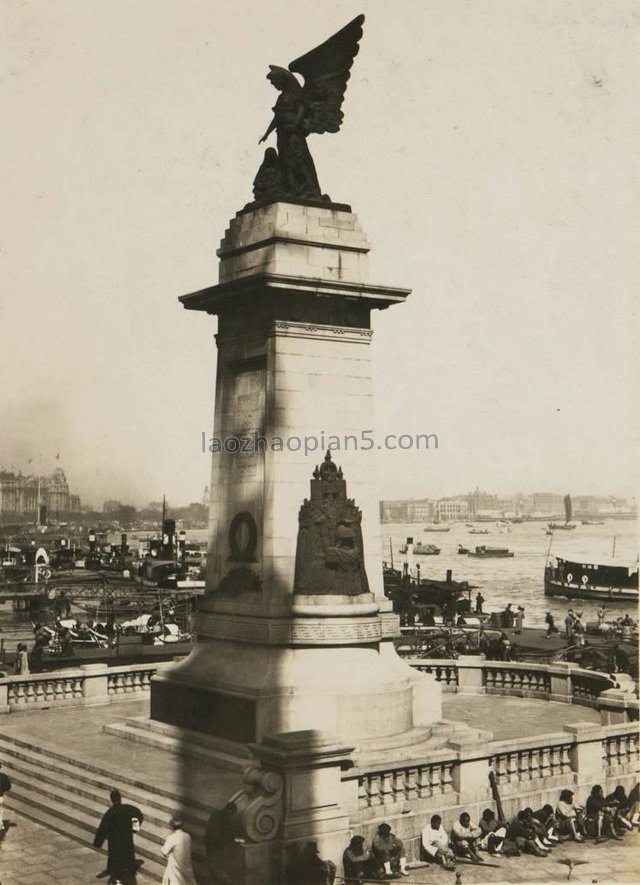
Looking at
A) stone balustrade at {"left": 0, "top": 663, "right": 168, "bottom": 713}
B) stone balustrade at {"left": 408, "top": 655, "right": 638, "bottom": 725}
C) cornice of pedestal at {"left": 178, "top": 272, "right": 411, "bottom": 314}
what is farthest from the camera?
stone balustrade at {"left": 408, "top": 655, "right": 638, "bottom": 725}

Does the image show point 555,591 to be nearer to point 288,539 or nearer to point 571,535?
point 571,535

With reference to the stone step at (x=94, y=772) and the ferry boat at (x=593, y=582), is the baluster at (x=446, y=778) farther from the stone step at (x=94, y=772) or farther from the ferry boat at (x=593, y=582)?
the ferry boat at (x=593, y=582)

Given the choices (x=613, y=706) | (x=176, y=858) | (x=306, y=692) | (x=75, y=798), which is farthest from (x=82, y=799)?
(x=613, y=706)

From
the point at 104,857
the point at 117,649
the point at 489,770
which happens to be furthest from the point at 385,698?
the point at 117,649

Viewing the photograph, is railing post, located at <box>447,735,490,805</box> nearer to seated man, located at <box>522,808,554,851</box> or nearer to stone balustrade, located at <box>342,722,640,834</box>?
stone balustrade, located at <box>342,722,640,834</box>

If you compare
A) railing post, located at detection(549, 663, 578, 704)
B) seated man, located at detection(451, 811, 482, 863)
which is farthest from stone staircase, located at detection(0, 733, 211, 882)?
railing post, located at detection(549, 663, 578, 704)

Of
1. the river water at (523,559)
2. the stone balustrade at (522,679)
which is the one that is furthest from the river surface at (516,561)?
the stone balustrade at (522,679)
